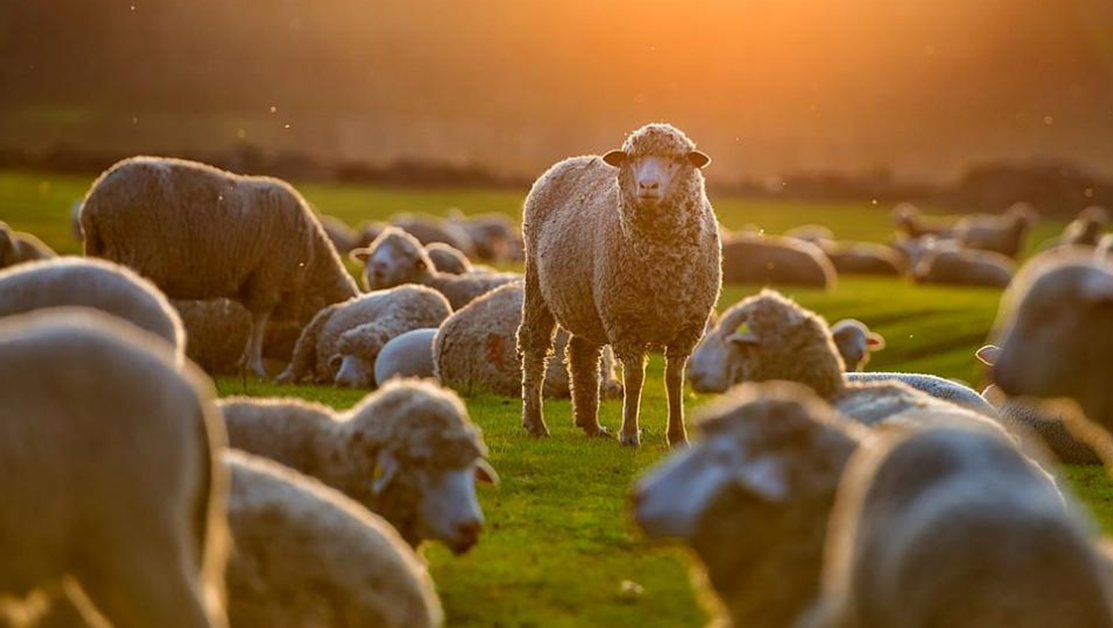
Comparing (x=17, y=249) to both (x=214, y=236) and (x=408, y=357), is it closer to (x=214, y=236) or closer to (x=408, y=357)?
(x=214, y=236)

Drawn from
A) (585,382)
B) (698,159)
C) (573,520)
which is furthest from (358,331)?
(573,520)

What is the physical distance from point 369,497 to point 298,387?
9346 mm

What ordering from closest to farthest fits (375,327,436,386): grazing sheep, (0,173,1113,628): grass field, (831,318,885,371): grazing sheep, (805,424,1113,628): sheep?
(805,424,1113,628): sheep < (0,173,1113,628): grass field < (831,318,885,371): grazing sheep < (375,327,436,386): grazing sheep

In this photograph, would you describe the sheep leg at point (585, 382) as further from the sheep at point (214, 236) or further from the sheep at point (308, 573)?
the sheep at point (308, 573)

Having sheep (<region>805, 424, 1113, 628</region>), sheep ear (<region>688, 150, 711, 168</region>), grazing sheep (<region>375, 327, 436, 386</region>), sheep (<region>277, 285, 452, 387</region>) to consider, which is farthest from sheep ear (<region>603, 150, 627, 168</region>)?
sheep (<region>805, 424, 1113, 628</region>)

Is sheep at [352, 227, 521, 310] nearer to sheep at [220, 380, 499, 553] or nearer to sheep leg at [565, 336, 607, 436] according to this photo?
sheep leg at [565, 336, 607, 436]

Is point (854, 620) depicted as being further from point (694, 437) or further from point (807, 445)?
point (694, 437)

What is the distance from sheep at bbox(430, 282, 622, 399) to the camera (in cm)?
1579

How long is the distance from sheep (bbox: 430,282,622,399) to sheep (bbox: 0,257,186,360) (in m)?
8.47

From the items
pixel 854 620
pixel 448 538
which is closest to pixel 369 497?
pixel 448 538

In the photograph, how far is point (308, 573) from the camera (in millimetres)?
5852

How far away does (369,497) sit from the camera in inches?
286

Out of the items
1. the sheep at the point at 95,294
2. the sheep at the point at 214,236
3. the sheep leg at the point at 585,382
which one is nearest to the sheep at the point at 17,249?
the sheep at the point at 214,236

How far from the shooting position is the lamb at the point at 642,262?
12211 millimetres
